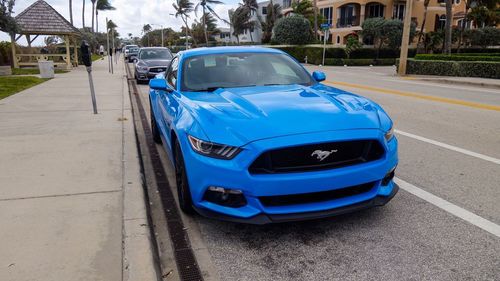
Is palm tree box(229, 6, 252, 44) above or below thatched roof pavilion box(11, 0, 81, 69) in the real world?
above

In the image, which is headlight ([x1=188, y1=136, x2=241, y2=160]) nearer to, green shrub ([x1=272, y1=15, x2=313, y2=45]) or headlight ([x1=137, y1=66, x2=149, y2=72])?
headlight ([x1=137, y1=66, x2=149, y2=72])

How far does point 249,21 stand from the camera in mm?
71562

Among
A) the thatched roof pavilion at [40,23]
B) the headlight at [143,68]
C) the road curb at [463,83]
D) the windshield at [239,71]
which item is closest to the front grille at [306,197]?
the windshield at [239,71]

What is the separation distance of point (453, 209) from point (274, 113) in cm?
208

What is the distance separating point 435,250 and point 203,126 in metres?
2.12

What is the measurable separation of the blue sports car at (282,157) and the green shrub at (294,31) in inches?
1590

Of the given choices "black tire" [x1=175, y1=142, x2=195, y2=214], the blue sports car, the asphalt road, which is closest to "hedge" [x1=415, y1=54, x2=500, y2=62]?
the asphalt road

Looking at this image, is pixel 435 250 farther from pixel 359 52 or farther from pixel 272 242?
pixel 359 52

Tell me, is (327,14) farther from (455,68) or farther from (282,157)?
(282,157)

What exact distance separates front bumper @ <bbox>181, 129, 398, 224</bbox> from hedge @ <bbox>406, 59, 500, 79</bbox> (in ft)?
63.0

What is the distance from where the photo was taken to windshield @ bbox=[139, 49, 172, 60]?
19141 millimetres

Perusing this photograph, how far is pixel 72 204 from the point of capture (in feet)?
13.6

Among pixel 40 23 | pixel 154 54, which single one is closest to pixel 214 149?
pixel 154 54

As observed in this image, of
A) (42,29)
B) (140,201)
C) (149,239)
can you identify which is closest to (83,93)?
(140,201)
